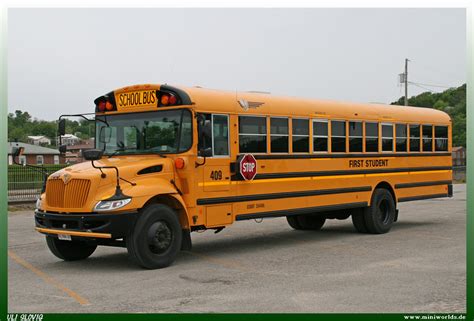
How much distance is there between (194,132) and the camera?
10.4 meters

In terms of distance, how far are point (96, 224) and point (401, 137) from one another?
302 inches

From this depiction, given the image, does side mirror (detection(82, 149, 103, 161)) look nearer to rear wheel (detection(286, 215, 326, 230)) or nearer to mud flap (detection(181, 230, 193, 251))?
mud flap (detection(181, 230, 193, 251))

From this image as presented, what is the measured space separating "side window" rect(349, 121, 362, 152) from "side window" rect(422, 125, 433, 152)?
2390 mm

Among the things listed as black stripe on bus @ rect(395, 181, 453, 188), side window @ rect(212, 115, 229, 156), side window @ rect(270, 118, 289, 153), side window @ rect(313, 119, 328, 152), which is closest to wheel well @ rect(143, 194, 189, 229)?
side window @ rect(212, 115, 229, 156)

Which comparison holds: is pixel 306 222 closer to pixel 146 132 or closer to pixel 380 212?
pixel 380 212

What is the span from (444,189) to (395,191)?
192 centimetres

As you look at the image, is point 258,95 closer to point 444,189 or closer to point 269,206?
point 269,206

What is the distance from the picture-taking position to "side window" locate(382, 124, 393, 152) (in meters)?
14.3

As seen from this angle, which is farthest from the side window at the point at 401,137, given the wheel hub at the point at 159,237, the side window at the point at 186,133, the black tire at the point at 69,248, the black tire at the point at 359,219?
the black tire at the point at 69,248

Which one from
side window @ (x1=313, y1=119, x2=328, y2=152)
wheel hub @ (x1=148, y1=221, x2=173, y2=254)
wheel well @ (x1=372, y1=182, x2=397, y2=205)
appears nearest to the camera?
wheel hub @ (x1=148, y1=221, x2=173, y2=254)

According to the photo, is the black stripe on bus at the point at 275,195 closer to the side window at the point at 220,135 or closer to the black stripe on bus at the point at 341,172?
the black stripe on bus at the point at 341,172

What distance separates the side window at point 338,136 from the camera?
13.1 m

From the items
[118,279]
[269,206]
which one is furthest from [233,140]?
[118,279]

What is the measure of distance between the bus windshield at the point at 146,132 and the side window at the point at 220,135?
548mm
